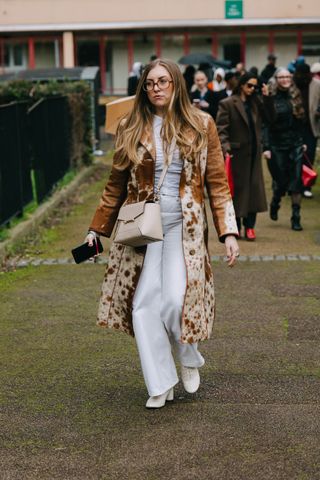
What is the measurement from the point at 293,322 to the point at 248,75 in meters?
4.17

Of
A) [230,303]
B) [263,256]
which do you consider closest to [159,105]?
[230,303]

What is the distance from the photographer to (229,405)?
19.0 ft

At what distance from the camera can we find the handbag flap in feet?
18.0

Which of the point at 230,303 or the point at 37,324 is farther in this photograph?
the point at 230,303

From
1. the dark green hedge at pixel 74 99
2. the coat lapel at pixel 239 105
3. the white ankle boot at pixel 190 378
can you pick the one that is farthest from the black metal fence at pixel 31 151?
the white ankle boot at pixel 190 378

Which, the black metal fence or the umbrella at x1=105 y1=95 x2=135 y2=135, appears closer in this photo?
the umbrella at x1=105 y1=95 x2=135 y2=135

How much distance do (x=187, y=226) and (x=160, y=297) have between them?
390 mm

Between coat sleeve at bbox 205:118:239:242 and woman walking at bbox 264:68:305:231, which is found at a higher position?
coat sleeve at bbox 205:118:239:242

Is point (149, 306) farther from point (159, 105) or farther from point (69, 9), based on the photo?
point (69, 9)

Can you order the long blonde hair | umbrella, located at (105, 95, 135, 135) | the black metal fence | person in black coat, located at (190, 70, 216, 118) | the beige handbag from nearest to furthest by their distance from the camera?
the beige handbag → the long blonde hair → umbrella, located at (105, 95, 135, 135) → the black metal fence → person in black coat, located at (190, 70, 216, 118)

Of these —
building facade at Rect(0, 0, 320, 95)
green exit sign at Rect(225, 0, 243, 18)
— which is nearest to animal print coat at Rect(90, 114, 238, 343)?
building facade at Rect(0, 0, 320, 95)

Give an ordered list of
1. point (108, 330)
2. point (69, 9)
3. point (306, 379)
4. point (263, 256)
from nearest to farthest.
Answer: point (306, 379)
point (108, 330)
point (263, 256)
point (69, 9)

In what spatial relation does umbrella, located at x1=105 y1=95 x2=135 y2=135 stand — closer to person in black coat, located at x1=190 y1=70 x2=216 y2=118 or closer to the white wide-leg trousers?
person in black coat, located at x1=190 y1=70 x2=216 y2=118

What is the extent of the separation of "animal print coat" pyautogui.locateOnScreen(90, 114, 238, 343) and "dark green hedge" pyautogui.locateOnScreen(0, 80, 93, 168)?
9.41 metres
